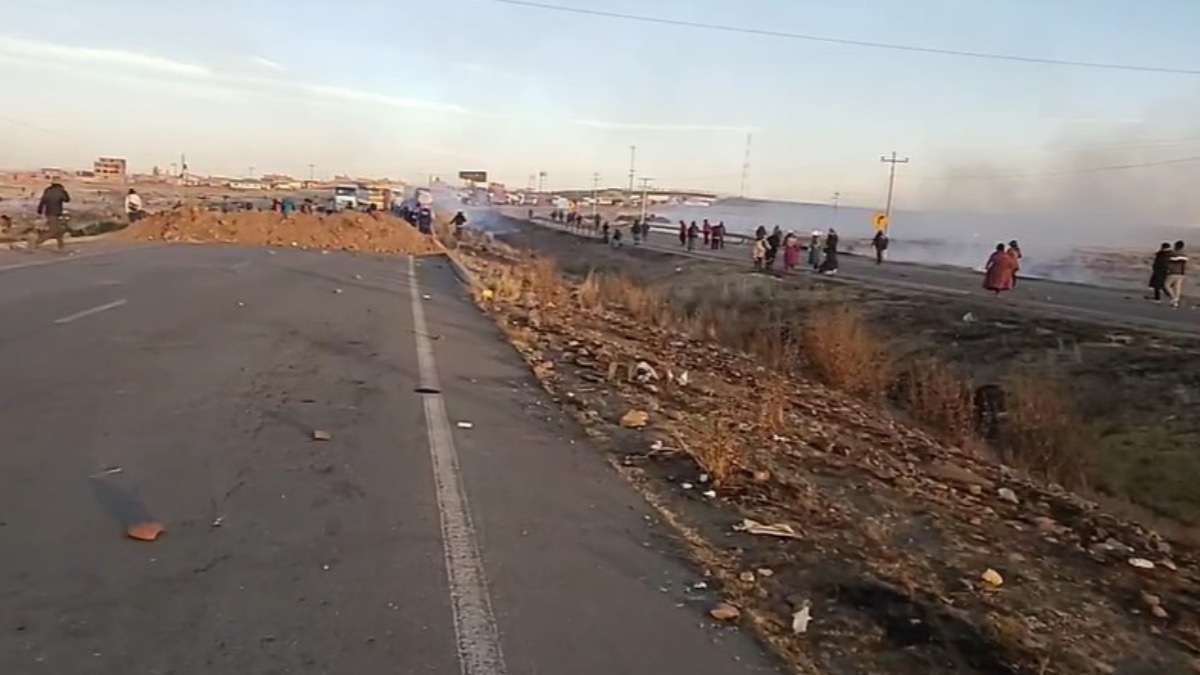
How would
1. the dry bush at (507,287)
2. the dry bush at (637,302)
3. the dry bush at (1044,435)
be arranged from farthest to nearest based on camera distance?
1. the dry bush at (637,302)
2. the dry bush at (507,287)
3. the dry bush at (1044,435)

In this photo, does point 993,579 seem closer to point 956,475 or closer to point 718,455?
point 718,455

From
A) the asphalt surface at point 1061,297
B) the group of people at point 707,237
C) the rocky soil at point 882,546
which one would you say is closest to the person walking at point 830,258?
the asphalt surface at point 1061,297

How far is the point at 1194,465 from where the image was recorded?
14.6 metres

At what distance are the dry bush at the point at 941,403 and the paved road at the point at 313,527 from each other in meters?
7.06

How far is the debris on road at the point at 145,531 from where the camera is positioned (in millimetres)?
5434

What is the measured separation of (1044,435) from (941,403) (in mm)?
1628

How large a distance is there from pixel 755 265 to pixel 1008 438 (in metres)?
28.8

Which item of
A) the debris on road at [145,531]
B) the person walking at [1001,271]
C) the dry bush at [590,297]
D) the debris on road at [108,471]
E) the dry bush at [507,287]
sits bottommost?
the dry bush at [590,297]

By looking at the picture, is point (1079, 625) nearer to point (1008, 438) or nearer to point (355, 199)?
point (1008, 438)

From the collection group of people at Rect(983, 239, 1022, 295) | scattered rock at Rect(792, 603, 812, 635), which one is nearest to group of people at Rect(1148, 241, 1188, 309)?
group of people at Rect(983, 239, 1022, 295)

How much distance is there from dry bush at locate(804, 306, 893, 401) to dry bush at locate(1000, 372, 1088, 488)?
2.28 metres

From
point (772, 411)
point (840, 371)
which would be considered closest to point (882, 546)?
point (772, 411)

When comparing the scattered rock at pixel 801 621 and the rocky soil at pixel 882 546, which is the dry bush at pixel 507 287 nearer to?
the rocky soil at pixel 882 546

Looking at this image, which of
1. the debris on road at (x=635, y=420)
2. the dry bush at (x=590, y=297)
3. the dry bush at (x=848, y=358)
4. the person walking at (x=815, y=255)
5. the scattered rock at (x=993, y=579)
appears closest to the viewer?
the scattered rock at (x=993, y=579)
